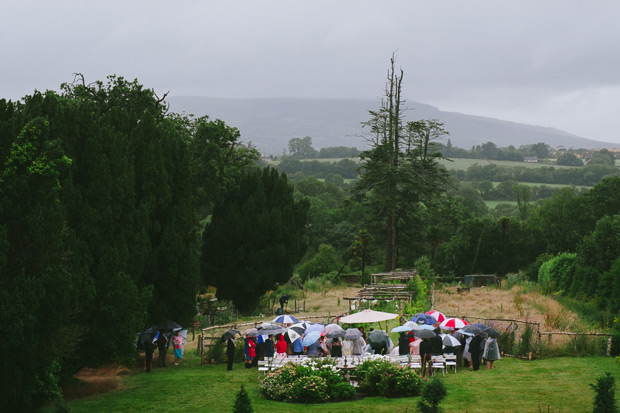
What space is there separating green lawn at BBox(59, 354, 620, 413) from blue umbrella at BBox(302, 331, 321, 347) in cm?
187

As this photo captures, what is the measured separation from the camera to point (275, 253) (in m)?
39.5

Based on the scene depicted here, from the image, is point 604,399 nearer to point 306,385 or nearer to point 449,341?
point 306,385

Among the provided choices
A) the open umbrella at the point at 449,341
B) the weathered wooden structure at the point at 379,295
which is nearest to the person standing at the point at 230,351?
the open umbrella at the point at 449,341

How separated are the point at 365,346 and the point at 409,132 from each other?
118 feet

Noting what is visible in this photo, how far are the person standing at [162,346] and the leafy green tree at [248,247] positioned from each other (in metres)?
14.0

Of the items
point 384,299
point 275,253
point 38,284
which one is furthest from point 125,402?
point 275,253

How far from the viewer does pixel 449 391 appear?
61.6ft

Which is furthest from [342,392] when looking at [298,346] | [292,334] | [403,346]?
[298,346]

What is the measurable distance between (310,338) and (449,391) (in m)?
5.64

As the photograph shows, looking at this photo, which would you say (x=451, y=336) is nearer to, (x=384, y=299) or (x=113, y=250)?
(x=113, y=250)

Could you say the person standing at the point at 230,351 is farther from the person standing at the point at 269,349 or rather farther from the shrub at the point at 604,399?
the shrub at the point at 604,399

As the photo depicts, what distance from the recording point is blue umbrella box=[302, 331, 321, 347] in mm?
22984

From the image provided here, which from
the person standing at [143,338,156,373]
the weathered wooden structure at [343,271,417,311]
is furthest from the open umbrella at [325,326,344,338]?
the weathered wooden structure at [343,271,417,311]

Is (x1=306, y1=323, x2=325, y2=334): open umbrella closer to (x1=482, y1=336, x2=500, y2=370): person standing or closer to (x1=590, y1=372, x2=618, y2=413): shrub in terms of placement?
(x1=482, y1=336, x2=500, y2=370): person standing
